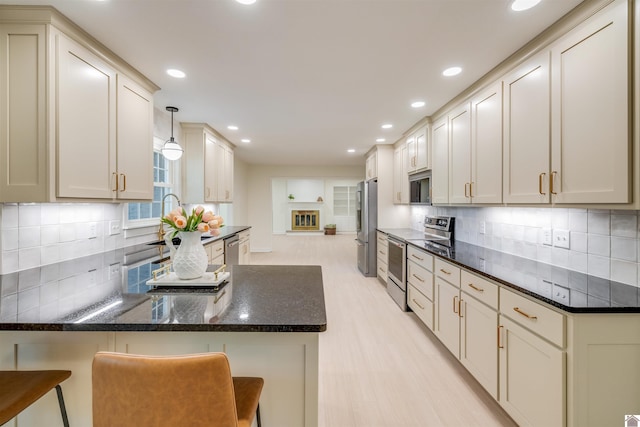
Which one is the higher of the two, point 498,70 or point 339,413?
point 498,70

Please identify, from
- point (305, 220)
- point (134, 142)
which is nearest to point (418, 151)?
point (134, 142)

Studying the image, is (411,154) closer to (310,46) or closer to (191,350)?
(310,46)

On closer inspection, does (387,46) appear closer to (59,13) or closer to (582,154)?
(582,154)

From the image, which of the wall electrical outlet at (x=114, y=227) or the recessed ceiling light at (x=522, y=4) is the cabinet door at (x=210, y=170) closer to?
the wall electrical outlet at (x=114, y=227)

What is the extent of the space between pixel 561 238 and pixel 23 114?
11.4 ft

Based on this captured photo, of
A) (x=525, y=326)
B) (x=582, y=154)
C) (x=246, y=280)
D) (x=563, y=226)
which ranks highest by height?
(x=582, y=154)

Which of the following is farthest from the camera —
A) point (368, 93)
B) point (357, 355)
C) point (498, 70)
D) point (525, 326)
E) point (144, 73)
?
point (368, 93)

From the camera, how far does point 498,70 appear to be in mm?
2270

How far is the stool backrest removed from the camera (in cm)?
79

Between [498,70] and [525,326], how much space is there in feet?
6.27

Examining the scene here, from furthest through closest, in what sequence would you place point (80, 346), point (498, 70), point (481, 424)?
point (498, 70)
point (481, 424)
point (80, 346)

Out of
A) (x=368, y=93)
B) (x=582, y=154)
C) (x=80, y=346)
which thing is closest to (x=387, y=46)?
(x=368, y=93)

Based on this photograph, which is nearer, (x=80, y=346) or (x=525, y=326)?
(x=80, y=346)

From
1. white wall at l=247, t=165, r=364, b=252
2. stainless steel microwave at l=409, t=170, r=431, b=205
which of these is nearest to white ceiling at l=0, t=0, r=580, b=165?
stainless steel microwave at l=409, t=170, r=431, b=205
